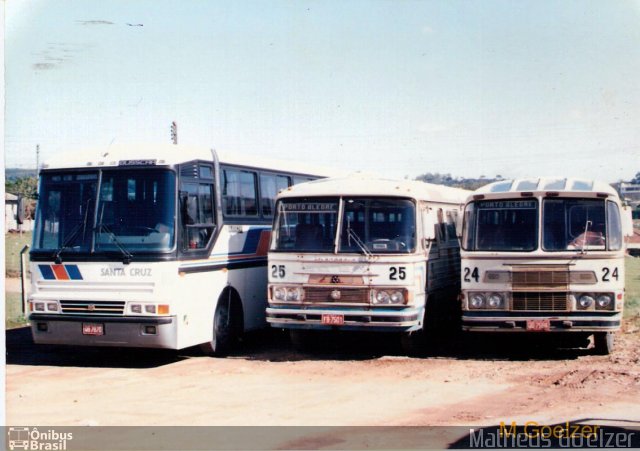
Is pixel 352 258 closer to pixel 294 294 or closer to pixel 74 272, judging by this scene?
pixel 294 294

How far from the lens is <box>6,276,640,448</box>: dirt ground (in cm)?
1014

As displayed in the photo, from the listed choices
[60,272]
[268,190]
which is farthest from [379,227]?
[60,272]

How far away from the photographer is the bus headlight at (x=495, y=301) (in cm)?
1348

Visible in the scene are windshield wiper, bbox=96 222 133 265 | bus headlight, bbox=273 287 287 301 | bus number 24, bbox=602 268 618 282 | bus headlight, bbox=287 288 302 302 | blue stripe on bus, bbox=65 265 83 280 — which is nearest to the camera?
windshield wiper, bbox=96 222 133 265

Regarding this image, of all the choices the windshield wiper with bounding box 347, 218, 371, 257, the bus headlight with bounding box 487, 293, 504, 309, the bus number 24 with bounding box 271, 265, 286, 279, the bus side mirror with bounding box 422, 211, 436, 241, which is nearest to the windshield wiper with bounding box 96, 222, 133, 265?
the bus number 24 with bounding box 271, 265, 286, 279

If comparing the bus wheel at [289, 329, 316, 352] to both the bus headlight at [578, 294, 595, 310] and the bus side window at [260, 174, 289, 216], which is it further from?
the bus headlight at [578, 294, 595, 310]

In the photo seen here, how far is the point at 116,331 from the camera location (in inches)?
508

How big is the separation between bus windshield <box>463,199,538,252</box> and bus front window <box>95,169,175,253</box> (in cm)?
481

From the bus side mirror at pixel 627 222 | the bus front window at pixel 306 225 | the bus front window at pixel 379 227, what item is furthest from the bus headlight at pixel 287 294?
the bus side mirror at pixel 627 222

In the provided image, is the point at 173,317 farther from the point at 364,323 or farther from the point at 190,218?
the point at 364,323

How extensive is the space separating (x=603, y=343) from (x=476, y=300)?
7.42 feet

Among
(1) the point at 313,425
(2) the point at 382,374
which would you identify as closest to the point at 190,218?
(2) the point at 382,374

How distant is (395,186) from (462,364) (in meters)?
3.04

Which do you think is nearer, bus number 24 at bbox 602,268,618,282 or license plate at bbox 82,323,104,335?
license plate at bbox 82,323,104,335
